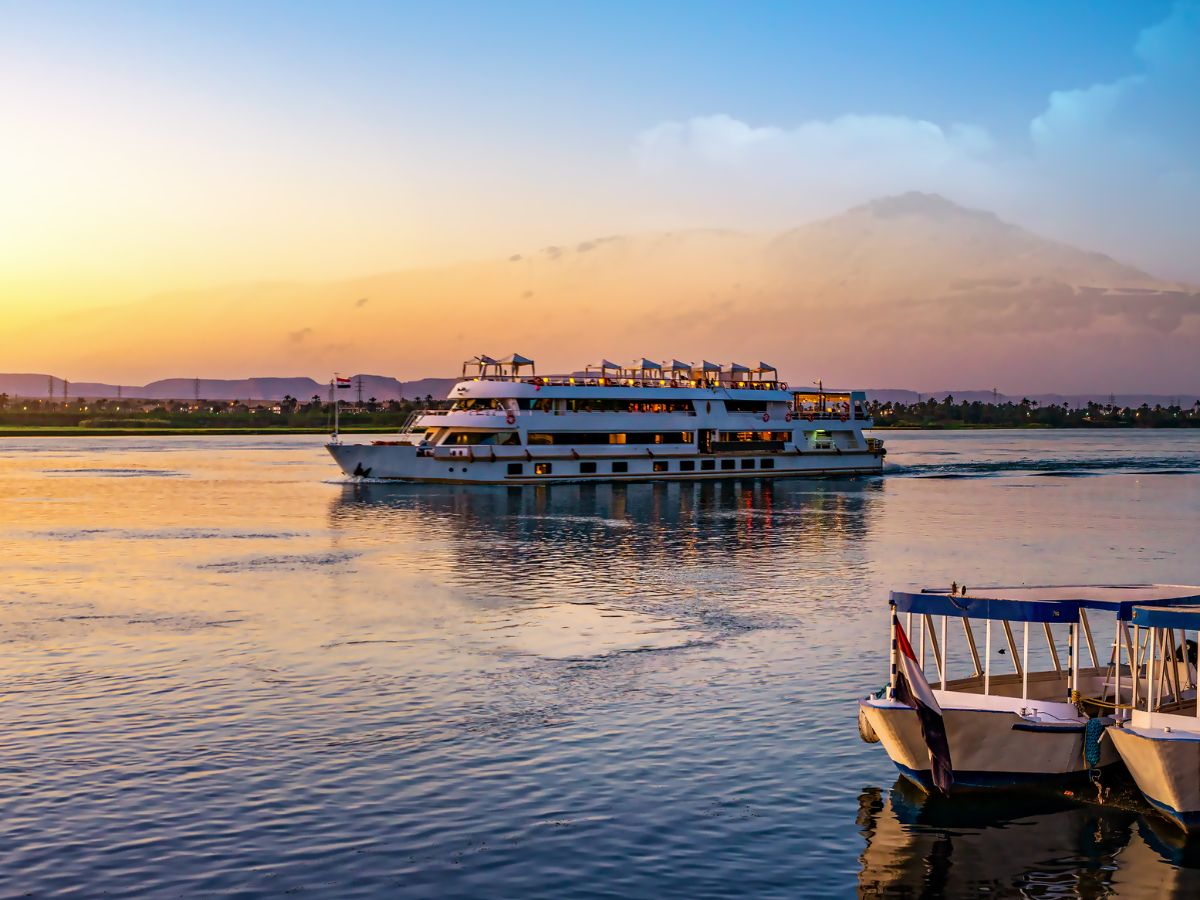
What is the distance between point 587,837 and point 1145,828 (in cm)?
1033

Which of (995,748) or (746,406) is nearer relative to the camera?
(995,748)

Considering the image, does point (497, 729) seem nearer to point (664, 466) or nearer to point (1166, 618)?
point (1166, 618)

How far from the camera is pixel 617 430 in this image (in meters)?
112

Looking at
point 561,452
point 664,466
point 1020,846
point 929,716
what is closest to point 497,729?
point 929,716

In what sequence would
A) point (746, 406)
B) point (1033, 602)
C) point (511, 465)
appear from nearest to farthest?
point (1033, 602), point (511, 465), point (746, 406)

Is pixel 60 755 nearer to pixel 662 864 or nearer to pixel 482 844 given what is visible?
pixel 482 844

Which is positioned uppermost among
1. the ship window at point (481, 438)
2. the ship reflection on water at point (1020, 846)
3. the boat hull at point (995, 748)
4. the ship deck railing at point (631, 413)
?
the ship deck railing at point (631, 413)

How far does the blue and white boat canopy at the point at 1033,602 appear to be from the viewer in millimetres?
24594

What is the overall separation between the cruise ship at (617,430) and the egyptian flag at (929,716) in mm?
82462

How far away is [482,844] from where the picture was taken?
20672 mm

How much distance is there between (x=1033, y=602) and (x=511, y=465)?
8319cm

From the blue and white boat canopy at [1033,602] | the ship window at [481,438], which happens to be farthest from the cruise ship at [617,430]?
the blue and white boat canopy at [1033,602]

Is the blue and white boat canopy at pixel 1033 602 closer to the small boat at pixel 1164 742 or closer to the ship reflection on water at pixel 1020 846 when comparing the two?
the small boat at pixel 1164 742

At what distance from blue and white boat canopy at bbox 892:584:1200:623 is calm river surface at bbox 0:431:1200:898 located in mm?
3557
